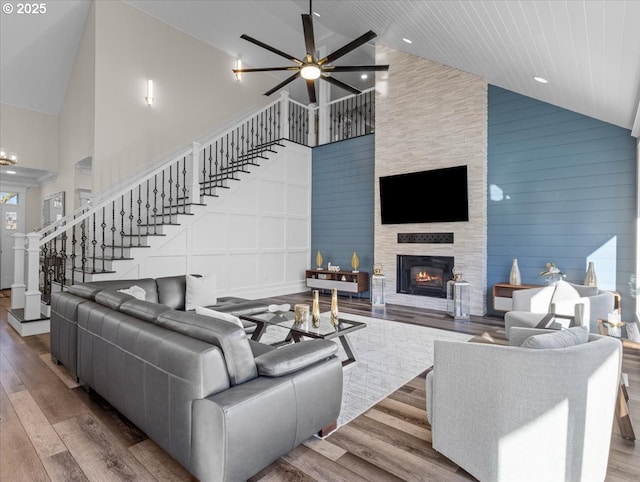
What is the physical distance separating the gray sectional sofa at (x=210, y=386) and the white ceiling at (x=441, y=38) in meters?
2.93

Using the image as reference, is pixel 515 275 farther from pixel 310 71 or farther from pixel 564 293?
pixel 310 71

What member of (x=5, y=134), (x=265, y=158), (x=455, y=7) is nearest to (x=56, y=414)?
(x=455, y=7)

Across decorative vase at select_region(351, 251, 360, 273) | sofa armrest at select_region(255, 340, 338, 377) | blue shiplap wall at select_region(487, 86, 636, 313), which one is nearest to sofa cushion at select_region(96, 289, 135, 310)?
sofa armrest at select_region(255, 340, 338, 377)

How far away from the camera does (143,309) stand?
220cm

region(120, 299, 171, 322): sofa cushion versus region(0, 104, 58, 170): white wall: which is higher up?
region(0, 104, 58, 170): white wall

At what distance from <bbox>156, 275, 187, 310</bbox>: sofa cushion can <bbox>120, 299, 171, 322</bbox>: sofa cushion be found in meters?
1.80

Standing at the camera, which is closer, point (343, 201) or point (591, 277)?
point (591, 277)

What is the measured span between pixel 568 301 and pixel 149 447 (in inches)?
164

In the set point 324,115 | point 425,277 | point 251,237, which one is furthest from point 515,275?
point 324,115

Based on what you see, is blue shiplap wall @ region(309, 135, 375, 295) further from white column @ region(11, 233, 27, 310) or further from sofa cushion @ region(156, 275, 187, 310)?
white column @ region(11, 233, 27, 310)

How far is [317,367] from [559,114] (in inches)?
203

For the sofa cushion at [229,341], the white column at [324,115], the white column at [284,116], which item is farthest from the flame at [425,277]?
the sofa cushion at [229,341]

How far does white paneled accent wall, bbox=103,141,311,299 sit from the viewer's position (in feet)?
18.9

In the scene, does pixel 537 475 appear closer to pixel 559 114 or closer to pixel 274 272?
pixel 559 114
